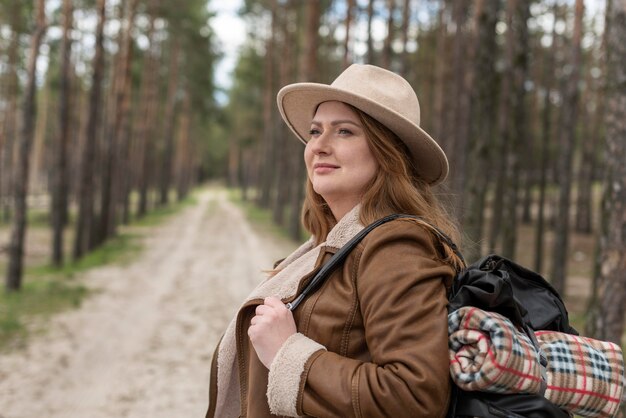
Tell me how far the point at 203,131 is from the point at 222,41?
21.4 meters

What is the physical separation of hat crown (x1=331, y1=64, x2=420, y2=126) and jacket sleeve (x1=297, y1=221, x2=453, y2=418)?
0.47 meters

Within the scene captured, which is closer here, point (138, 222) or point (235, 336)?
point (235, 336)

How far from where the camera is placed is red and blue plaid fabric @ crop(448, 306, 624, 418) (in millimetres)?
1548

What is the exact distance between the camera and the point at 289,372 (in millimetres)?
1746

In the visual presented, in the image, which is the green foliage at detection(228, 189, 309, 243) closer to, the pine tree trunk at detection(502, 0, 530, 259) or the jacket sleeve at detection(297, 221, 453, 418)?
the pine tree trunk at detection(502, 0, 530, 259)

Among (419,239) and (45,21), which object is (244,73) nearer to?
(45,21)

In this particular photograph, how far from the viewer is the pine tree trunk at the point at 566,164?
13.3 meters

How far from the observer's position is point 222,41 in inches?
1436

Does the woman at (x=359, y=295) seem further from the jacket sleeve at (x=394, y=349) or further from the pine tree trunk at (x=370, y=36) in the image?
the pine tree trunk at (x=370, y=36)

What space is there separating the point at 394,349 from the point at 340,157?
70 centimetres

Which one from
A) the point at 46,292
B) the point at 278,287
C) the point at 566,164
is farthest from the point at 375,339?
the point at 566,164

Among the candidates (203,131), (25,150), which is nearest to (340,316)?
(25,150)

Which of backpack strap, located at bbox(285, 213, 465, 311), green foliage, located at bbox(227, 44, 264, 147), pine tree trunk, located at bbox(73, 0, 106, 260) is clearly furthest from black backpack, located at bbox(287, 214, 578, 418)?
green foliage, located at bbox(227, 44, 264, 147)

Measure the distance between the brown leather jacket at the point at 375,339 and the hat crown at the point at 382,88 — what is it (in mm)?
426
